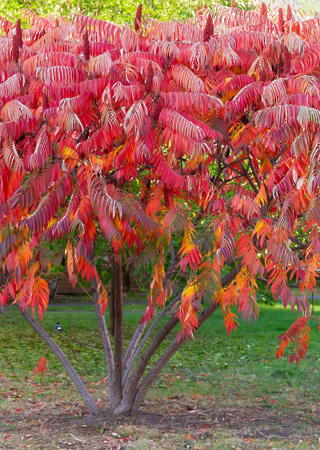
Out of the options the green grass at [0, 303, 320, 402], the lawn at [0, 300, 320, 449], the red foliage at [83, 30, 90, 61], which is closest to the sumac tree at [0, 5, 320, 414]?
the red foliage at [83, 30, 90, 61]

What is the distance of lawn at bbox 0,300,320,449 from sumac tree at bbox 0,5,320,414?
182cm

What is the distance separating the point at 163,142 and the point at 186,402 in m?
4.45

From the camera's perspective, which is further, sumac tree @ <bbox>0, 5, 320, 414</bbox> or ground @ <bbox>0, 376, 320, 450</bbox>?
ground @ <bbox>0, 376, 320, 450</bbox>

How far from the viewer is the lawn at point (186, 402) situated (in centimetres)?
564

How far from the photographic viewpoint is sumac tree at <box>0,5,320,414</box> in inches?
155

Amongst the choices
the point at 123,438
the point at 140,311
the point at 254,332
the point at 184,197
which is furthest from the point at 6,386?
the point at 140,311

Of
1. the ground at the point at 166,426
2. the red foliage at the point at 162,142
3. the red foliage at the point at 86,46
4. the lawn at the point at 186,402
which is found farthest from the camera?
the lawn at the point at 186,402

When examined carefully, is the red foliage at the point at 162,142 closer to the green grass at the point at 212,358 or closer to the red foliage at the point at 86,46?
the red foliage at the point at 86,46

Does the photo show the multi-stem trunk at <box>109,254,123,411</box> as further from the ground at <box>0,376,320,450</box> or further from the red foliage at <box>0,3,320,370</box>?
the red foliage at <box>0,3,320,370</box>

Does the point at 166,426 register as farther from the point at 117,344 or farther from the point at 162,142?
the point at 162,142

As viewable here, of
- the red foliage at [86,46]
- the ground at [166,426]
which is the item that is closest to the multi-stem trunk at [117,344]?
the ground at [166,426]

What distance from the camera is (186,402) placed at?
753 cm

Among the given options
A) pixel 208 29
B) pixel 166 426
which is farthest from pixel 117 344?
pixel 208 29

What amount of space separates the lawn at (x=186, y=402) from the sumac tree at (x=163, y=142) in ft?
5.97
